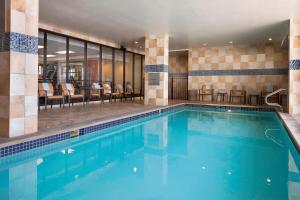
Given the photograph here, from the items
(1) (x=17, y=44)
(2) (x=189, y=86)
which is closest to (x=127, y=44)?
(2) (x=189, y=86)

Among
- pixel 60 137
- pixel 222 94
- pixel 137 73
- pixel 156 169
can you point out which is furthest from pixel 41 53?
pixel 222 94

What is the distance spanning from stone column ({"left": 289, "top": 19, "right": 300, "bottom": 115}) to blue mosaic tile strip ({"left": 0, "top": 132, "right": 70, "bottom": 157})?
6.17 metres

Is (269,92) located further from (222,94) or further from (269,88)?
(222,94)

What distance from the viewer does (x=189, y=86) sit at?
39.4 feet

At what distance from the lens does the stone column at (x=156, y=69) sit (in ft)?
28.2

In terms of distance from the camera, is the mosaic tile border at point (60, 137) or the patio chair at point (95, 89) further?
the patio chair at point (95, 89)

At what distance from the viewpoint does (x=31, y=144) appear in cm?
333

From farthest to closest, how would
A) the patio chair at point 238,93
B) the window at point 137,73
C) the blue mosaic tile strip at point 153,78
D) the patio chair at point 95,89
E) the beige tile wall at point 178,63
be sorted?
the beige tile wall at point 178,63, the window at point 137,73, the patio chair at point 238,93, the patio chair at point 95,89, the blue mosaic tile strip at point 153,78

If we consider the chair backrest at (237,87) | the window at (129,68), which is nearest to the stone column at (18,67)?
the window at (129,68)

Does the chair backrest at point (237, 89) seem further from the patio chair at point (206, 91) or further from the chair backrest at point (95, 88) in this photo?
the chair backrest at point (95, 88)

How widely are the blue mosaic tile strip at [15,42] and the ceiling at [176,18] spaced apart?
2.29m

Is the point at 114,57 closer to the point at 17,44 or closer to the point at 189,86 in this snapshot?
the point at 189,86

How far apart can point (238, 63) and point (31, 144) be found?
9852mm

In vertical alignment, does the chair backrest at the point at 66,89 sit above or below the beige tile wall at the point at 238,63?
below
